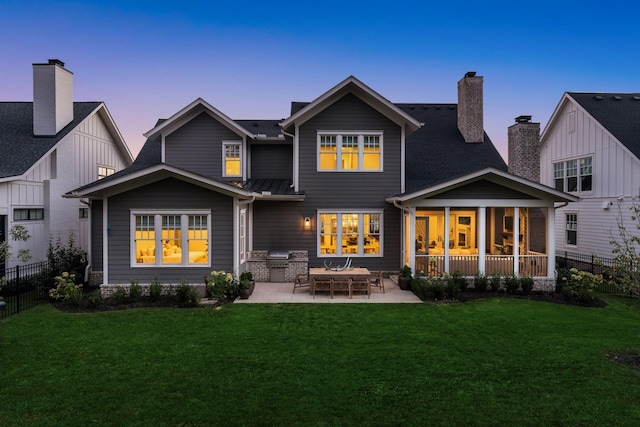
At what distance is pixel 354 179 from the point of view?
14.9 meters

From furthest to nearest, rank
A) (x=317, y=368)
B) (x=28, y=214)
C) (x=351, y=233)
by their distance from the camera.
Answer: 1. (x=351, y=233)
2. (x=28, y=214)
3. (x=317, y=368)

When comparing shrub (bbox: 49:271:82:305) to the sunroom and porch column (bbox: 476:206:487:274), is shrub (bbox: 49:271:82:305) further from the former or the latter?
porch column (bbox: 476:206:487:274)

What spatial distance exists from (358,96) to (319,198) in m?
4.26

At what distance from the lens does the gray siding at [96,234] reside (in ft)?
44.6

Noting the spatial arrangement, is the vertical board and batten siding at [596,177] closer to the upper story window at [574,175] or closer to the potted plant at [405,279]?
the upper story window at [574,175]

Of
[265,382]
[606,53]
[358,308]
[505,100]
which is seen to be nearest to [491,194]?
[358,308]

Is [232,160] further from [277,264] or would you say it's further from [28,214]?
[28,214]

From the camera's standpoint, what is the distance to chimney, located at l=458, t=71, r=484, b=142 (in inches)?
Answer: 695

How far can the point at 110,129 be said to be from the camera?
64.4ft

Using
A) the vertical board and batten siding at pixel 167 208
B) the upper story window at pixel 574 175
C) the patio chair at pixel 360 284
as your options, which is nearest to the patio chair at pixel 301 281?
the patio chair at pixel 360 284

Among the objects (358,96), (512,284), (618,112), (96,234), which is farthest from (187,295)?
(618,112)

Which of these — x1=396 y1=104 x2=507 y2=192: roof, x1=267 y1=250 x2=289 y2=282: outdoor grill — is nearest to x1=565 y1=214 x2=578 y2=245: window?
x1=396 y1=104 x2=507 y2=192: roof

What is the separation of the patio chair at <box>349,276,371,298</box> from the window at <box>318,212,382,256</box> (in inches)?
107

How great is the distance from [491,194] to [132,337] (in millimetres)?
11435
